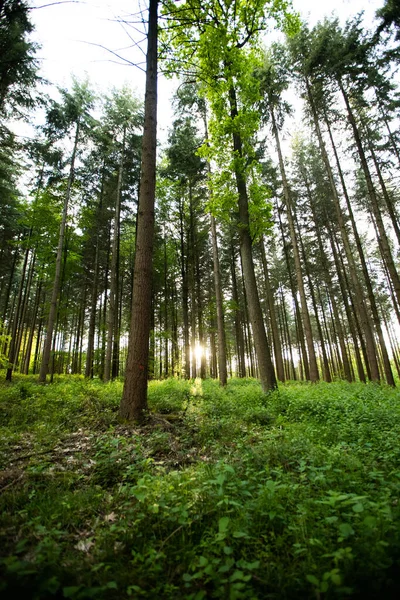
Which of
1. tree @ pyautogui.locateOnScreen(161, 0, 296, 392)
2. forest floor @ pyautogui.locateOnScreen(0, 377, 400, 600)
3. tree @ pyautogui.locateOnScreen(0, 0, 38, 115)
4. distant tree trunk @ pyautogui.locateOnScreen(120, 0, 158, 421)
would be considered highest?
tree @ pyautogui.locateOnScreen(0, 0, 38, 115)

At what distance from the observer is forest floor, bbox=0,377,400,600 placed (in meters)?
1.72

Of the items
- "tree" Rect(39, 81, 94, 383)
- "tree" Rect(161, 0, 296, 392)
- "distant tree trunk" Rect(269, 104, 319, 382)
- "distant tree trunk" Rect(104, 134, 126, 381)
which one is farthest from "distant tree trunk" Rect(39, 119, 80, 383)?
"distant tree trunk" Rect(269, 104, 319, 382)

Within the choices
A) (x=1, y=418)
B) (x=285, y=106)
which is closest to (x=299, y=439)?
(x=1, y=418)

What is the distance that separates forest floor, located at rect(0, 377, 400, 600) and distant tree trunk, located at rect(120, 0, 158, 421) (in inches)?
31.4

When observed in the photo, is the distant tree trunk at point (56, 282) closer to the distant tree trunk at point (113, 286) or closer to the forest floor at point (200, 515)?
A: the distant tree trunk at point (113, 286)

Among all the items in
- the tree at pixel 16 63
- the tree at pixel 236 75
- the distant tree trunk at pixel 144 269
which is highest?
the tree at pixel 16 63

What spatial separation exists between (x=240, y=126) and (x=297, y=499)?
33.9 ft

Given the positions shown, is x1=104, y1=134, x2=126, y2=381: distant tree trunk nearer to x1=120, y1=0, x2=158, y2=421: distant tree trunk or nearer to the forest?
the forest

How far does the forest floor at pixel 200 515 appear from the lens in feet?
5.64

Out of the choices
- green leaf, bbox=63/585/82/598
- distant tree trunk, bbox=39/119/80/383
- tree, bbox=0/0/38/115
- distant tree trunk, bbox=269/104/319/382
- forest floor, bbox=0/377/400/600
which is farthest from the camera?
distant tree trunk, bbox=39/119/80/383

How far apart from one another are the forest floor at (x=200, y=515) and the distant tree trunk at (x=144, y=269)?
80cm

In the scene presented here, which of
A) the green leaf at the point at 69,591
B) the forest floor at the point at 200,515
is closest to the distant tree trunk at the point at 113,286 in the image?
the forest floor at the point at 200,515

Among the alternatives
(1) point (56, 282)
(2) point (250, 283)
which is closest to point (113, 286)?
(1) point (56, 282)

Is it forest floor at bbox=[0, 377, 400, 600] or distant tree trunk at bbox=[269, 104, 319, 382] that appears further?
distant tree trunk at bbox=[269, 104, 319, 382]
